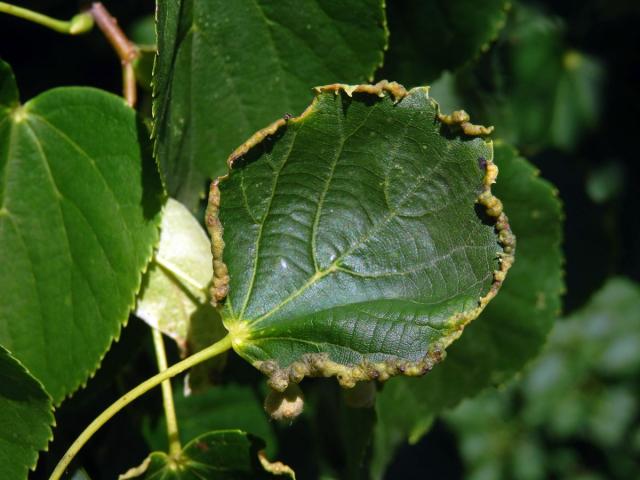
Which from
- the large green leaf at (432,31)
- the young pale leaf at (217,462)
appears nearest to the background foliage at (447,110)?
the large green leaf at (432,31)

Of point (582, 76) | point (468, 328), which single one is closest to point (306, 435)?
point (468, 328)

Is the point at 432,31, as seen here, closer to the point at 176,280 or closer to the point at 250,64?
the point at 250,64

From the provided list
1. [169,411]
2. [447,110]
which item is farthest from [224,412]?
[447,110]

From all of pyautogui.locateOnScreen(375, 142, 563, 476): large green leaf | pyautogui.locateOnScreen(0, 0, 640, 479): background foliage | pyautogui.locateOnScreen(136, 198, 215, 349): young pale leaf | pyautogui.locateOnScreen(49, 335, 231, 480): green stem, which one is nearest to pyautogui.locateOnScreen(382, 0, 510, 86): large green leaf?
A: pyautogui.locateOnScreen(0, 0, 640, 479): background foliage

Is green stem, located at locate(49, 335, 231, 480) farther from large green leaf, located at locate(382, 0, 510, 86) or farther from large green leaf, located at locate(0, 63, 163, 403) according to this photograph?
large green leaf, located at locate(382, 0, 510, 86)

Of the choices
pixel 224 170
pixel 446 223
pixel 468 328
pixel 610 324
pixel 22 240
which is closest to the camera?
pixel 446 223

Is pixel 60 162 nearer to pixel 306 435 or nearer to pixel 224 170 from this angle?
pixel 224 170
